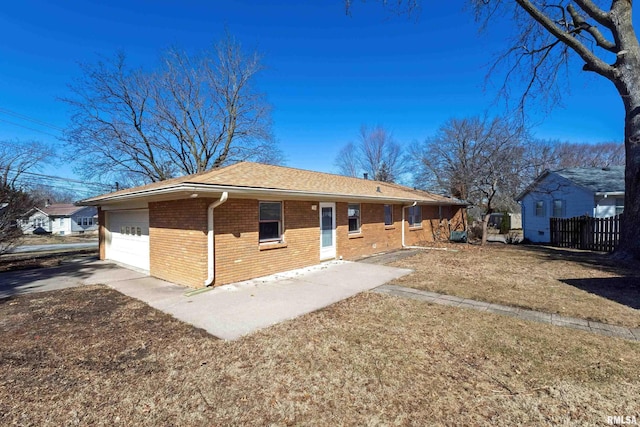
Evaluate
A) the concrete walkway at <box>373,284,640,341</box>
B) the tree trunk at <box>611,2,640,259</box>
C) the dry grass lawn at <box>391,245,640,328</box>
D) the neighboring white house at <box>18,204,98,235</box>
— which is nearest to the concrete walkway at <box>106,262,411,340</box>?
the concrete walkway at <box>373,284,640,341</box>

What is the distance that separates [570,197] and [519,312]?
1617cm

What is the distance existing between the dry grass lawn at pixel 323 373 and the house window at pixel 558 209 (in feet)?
56.7

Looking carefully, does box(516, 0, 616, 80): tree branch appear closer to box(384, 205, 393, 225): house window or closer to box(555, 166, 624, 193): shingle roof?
box(555, 166, 624, 193): shingle roof


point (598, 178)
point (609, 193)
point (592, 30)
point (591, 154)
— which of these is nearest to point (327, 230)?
point (592, 30)

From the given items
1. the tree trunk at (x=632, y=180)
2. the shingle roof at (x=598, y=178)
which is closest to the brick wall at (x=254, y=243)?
the tree trunk at (x=632, y=180)

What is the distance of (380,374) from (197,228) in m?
5.50

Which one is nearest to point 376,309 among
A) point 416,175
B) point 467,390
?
point 467,390

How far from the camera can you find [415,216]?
16625 millimetres

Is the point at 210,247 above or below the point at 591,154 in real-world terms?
below

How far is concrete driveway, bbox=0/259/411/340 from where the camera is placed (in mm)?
5121

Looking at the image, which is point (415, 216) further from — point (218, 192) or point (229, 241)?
point (218, 192)

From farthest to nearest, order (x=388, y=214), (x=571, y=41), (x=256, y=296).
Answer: (x=388, y=214) < (x=571, y=41) < (x=256, y=296)

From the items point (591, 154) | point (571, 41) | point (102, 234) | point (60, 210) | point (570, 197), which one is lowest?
point (102, 234)

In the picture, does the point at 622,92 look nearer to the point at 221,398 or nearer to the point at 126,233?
the point at 221,398
